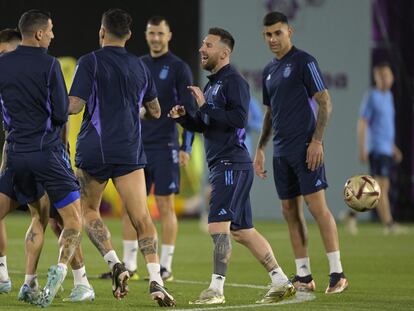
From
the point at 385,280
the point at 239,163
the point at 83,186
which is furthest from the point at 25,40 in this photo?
the point at 385,280

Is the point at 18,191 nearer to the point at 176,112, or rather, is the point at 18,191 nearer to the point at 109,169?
the point at 109,169

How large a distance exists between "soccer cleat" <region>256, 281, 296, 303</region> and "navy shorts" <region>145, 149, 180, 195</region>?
3.07 meters

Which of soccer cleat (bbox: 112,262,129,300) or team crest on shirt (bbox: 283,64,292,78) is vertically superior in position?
team crest on shirt (bbox: 283,64,292,78)

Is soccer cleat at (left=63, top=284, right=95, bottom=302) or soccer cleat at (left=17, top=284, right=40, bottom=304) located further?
soccer cleat at (left=63, top=284, right=95, bottom=302)

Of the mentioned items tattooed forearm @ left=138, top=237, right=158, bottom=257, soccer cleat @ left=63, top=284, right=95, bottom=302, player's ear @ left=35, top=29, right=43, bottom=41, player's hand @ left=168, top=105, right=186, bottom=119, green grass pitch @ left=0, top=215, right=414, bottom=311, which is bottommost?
green grass pitch @ left=0, top=215, right=414, bottom=311

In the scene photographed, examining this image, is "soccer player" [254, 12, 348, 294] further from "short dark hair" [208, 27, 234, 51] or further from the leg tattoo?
the leg tattoo

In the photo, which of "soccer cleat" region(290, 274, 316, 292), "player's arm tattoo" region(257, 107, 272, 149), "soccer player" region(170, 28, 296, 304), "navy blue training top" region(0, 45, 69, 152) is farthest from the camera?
"player's arm tattoo" region(257, 107, 272, 149)

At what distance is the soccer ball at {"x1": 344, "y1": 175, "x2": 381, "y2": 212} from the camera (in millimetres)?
10492

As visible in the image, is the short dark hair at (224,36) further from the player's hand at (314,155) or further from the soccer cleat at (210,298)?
the soccer cleat at (210,298)

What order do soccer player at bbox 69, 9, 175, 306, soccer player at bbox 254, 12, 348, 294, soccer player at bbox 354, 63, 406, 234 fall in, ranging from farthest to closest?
soccer player at bbox 354, 63, 406, 234
soccer player at bbox 254, 12, 348, 294
soccer player at bbox 69, 9, 175, 306

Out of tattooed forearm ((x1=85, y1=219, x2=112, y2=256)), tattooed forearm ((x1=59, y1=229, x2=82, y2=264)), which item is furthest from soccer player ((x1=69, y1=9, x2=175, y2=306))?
tattooed forearm ((x1=59, y1=229, x2=82, y2=264))

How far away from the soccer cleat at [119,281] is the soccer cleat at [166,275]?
2.56 metres

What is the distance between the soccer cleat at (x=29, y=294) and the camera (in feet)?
29.9

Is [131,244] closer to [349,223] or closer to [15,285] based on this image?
[15,285]
